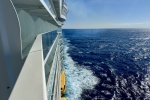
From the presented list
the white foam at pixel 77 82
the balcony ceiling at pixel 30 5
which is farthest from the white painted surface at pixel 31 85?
the white foam at pixel 77 82

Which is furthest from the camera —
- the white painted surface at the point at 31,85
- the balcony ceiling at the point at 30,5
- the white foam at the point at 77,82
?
the white foam at the point at 77,82

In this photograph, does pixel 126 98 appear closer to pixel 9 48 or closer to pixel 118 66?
pixel 118 66

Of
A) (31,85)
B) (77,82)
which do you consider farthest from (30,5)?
(77,82)

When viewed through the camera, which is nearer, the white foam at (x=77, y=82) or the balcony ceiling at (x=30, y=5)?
the balcony ceiling at (x=30, y=5)

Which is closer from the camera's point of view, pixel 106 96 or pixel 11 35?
pixel 11 35

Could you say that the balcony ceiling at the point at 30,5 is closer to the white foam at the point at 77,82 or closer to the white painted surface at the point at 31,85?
the white painted surface at the point at 31,85

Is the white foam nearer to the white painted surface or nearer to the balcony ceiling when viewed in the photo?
the balcony ceiling

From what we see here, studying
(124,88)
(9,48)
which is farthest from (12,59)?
(124,88)

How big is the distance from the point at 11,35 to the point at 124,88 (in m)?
18.5

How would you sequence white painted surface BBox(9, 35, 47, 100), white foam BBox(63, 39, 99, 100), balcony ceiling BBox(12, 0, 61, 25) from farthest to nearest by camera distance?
white foam BBox(63, 39, 99, 100) → balcony ceiling BBox(12, 0, 61, 25) → white painted surface BBox(9, 35, 47, 100)

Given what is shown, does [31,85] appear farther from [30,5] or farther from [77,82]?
[77,82]

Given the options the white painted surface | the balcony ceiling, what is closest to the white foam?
the balcony ceiling

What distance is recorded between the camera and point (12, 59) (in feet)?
9.52

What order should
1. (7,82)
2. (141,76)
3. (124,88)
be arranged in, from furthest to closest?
(141,76)
(124,88)
(7,82)
